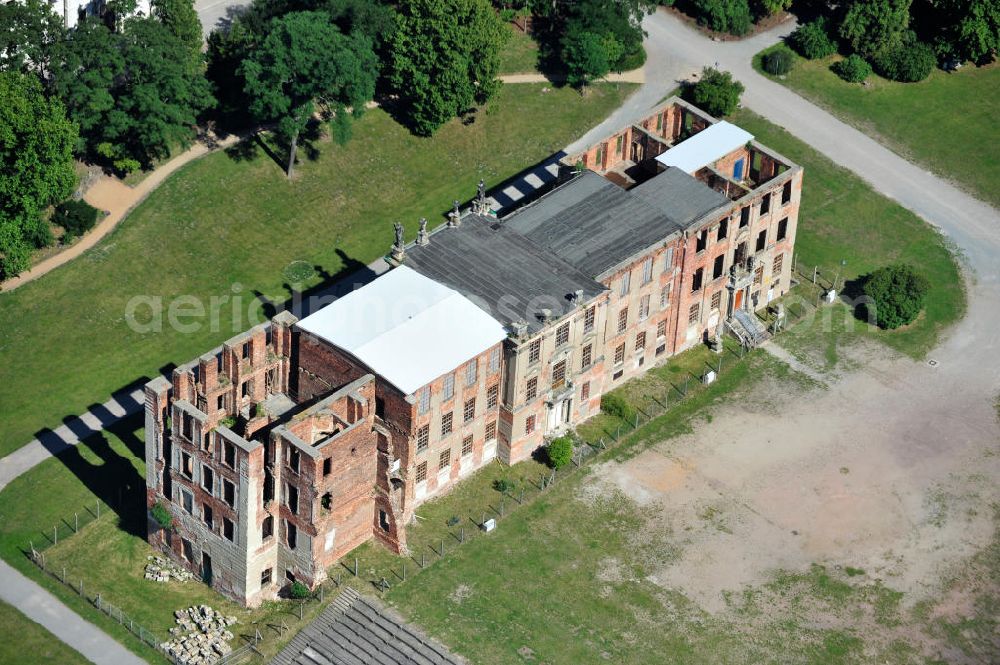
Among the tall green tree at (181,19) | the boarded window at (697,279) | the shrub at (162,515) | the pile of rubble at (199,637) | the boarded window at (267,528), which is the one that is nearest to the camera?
the pile of rubble at (199,637)

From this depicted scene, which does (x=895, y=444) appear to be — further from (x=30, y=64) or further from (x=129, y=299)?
(x=30, y=64)

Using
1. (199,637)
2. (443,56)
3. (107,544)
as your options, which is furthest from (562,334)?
(443,56)

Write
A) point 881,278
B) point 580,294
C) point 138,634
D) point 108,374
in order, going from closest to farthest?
point 138,634
point 580,294
point 108,374
point 881,278

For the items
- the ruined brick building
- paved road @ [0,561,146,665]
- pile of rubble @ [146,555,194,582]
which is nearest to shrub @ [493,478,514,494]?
the ruined brick building

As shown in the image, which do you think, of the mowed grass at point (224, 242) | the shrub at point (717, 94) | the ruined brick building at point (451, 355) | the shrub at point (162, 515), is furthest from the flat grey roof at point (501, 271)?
the shrub at point (717, 94)

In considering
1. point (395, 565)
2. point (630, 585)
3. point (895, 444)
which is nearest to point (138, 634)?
point (395, 565)

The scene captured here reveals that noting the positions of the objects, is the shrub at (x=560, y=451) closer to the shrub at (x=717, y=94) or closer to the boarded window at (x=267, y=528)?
the boarded window at (x=267, y=528)

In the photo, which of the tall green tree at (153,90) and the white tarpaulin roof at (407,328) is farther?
the tall green tree at (153,90)
